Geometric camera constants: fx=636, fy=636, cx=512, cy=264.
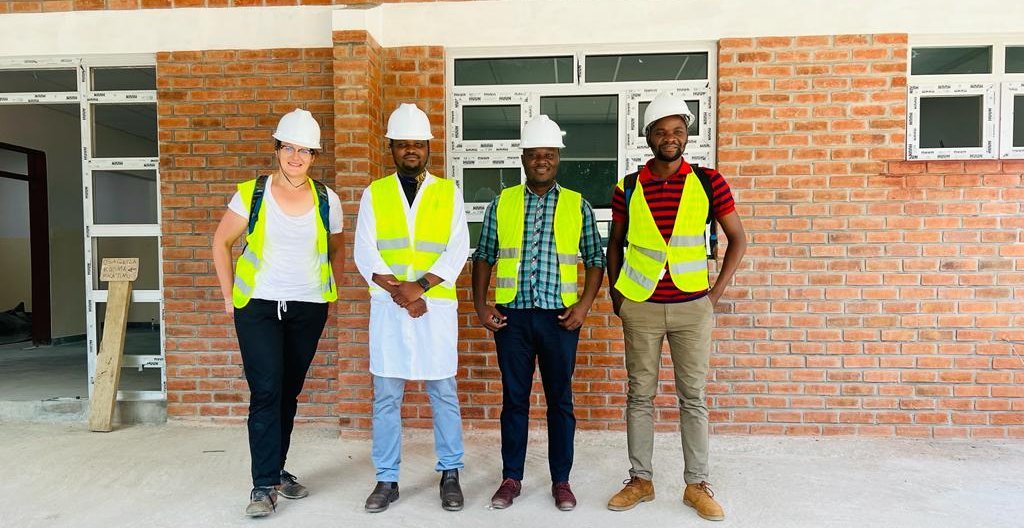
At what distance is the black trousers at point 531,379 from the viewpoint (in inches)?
121

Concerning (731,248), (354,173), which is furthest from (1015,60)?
(354,173)

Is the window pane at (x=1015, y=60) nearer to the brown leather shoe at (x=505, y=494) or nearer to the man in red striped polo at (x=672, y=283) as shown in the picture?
the man in red striped polo at (x=672, y=283)

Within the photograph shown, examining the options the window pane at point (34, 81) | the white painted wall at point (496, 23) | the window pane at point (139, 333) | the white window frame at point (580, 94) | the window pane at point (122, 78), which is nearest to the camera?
the white painted wall at point (496, 23)

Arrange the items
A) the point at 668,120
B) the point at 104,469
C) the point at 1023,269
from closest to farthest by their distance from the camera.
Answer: the point at 668,120
the point at 104,469
the point at 1023,269

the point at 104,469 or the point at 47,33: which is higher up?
the point at 47,33

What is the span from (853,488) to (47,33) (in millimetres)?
5794

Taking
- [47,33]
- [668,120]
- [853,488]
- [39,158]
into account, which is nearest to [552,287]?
[668,120]

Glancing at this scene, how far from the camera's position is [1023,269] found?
397 cm

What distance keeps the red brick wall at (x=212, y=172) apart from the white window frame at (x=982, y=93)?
149 inches

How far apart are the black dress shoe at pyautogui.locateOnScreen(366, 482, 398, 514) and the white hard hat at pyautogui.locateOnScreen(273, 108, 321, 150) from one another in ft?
5.56

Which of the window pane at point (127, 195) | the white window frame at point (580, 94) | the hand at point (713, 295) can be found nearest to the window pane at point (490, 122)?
the white window frame at point (580, 94)

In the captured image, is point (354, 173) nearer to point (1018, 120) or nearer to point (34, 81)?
point (1018, 120)

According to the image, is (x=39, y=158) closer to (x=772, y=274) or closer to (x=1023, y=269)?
(x=772, y=274)

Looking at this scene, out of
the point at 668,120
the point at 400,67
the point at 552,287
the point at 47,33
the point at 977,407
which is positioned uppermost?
the point at 47,33
